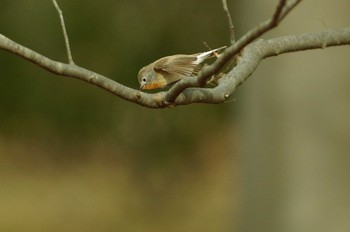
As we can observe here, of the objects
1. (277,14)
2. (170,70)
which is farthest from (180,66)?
(277,14)

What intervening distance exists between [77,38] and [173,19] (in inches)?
32.5

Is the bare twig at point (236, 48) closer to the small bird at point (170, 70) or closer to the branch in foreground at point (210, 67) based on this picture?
the branch in foreground at point (210, 67)

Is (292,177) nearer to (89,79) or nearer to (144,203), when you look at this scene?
(89,79)

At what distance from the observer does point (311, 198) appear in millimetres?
4105

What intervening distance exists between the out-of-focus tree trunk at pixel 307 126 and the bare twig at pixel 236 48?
7.56 ft

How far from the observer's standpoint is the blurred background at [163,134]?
161 inches

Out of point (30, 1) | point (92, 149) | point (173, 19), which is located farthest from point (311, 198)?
point (92, 149)

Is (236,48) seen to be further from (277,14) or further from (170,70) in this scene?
(170,70)

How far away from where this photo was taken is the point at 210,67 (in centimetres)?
171

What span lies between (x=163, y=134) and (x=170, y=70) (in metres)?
8.35

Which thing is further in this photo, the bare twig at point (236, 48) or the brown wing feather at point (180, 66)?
the brown wing feather at point (180, 66)

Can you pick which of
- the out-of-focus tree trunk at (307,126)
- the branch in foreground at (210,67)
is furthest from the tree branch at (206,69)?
the out-of-focus tree trunk at (307,126)

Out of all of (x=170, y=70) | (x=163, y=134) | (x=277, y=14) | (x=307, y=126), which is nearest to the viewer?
(x=277, y=14)

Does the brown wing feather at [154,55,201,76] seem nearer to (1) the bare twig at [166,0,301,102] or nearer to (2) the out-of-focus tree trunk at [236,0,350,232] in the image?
(1) the bare twig at [166,0,301,102]
